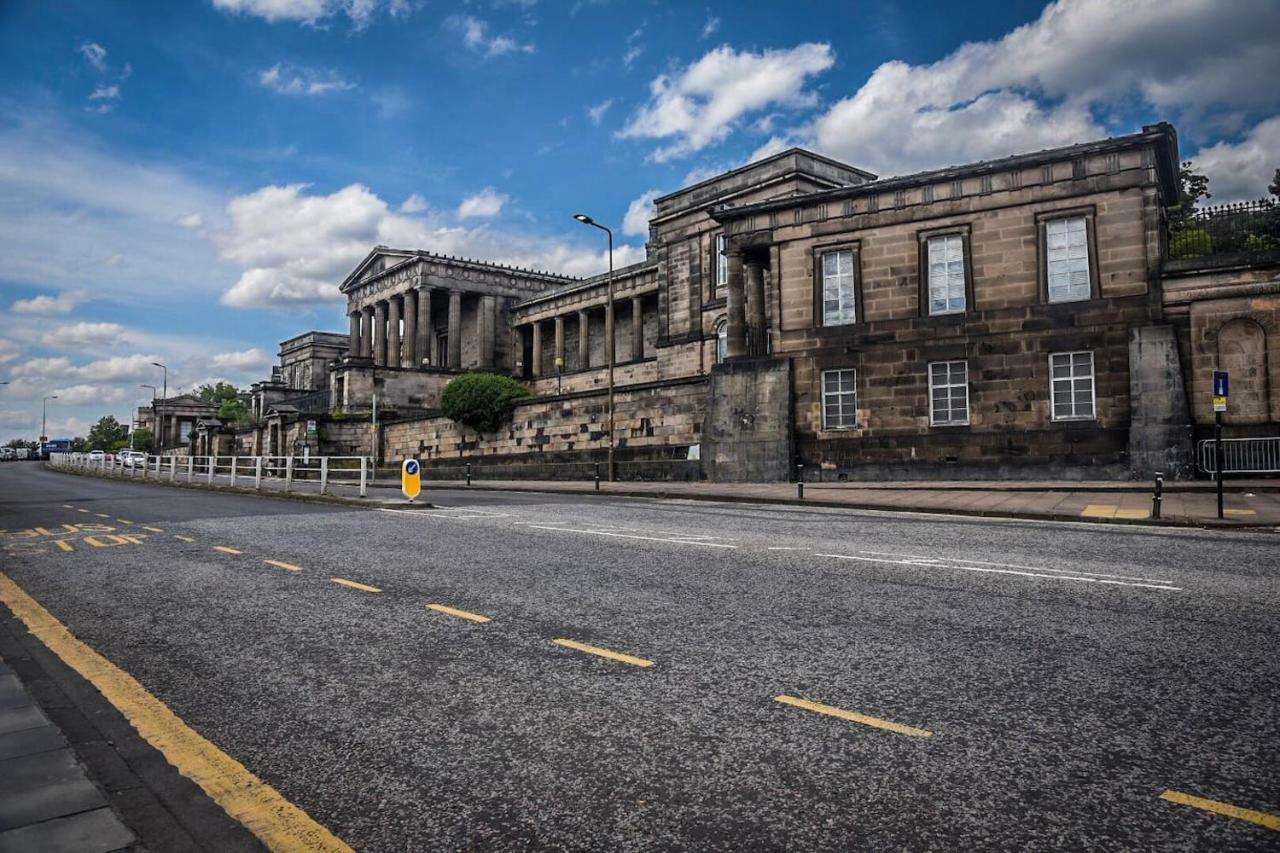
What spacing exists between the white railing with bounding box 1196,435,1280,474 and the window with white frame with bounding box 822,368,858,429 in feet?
32.0

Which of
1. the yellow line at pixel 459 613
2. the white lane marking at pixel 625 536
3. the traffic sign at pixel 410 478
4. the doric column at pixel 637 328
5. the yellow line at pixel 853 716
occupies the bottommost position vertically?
the yellow line at pixel 853 716

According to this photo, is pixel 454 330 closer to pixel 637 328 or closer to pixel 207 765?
pixel 637 328

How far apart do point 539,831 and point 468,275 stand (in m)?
65.5

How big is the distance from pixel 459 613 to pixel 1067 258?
23534mm

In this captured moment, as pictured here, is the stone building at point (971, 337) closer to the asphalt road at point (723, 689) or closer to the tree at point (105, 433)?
the asphalt road at point (723, 689)

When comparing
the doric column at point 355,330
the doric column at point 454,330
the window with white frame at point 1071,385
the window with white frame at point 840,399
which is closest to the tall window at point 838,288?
the window with white frame at point 840,399

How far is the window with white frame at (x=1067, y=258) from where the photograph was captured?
918 inches

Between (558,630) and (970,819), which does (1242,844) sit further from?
(558,630)

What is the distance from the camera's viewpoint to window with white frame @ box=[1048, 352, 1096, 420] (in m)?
22.9

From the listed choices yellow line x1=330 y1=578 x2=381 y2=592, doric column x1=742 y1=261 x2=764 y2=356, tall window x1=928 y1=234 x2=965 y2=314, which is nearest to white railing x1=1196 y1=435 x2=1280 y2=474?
tall window x1=928 y1=234 x2=965 y2=314

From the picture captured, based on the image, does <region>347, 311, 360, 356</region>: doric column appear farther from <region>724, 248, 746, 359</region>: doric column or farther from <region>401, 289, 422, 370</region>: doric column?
<region>724, 248, 746, 359</region>: doric column

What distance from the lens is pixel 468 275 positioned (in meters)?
65.1

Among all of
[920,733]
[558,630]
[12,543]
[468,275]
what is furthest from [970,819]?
[468,275]

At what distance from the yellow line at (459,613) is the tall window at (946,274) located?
22841 millimetres
